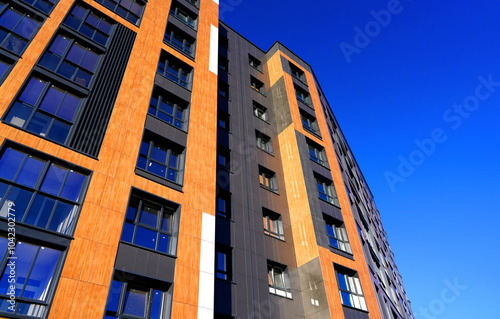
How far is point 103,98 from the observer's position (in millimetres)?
15883

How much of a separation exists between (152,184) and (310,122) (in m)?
18.2

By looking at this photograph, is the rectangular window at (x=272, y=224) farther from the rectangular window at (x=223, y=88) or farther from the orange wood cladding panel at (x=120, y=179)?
the rectangular window at (x=223, y=88)

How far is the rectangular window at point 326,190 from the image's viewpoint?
941 inches

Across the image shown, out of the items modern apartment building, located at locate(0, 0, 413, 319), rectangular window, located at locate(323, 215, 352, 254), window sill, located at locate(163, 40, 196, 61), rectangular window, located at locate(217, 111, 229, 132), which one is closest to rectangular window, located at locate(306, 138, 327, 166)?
modern apartment building, located at locate(0, 0, 413, 319)

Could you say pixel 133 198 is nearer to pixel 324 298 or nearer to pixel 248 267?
pixel 248 267

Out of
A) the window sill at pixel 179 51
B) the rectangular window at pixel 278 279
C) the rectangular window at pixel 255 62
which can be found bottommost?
the rectangular window at pixel 278 279

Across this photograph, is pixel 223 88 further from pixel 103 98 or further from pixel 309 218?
pixel 309 218

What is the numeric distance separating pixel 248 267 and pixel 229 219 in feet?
9.21

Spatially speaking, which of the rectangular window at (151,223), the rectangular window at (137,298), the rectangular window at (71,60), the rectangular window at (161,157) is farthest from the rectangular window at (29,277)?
the rectangular window at (71,60)

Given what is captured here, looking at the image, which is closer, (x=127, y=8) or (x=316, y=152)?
(x=127, y=8)

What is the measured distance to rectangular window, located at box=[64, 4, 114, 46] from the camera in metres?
18.3

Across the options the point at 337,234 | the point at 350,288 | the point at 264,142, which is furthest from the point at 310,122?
the point at 350,288

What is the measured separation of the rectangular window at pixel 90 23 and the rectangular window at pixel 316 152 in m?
16.5

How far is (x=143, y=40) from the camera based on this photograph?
2053cm
